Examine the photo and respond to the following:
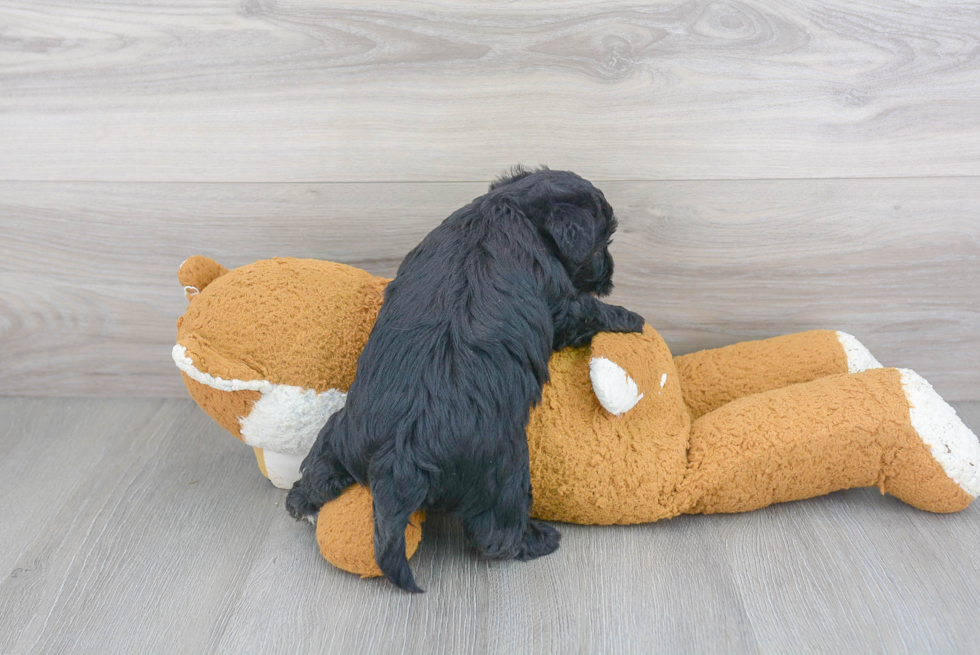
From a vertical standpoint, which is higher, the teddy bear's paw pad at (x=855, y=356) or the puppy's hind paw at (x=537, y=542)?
the teddy bear's paw pad at (x=855, y=356)

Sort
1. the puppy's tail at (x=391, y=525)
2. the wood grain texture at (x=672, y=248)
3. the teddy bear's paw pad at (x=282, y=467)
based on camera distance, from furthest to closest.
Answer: the wood grain texture at (x=672, y=248) → the teddy bear's paw pad at (x=282, y=467) → the puppy's tail at (x=391, y=525)

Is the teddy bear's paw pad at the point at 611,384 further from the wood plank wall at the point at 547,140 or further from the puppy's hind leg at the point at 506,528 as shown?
the wood plank wall at the point at 547,140

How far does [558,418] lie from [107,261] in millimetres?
813

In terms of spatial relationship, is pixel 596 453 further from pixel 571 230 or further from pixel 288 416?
pixel 288 416

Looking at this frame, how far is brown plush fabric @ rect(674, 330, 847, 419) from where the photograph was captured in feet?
3.44

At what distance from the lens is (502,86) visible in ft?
3.50

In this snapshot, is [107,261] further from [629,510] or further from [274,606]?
[629,510]

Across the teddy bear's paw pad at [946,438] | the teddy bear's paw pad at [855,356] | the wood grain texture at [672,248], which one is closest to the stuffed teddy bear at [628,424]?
the teddy bear's paw pad at [946,438]

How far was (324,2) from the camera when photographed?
105cm

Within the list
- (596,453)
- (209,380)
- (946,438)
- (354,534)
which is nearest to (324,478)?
(354,534)

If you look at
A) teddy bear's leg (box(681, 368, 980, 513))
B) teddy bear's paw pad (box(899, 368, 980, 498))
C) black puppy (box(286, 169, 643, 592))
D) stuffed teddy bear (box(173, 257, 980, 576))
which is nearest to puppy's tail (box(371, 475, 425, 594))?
black puppy (box(286, 169, 643, 592))

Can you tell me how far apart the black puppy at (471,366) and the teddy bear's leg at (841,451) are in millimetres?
210

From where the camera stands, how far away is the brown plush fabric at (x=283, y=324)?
88 cm

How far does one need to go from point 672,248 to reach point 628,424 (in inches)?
14.0
